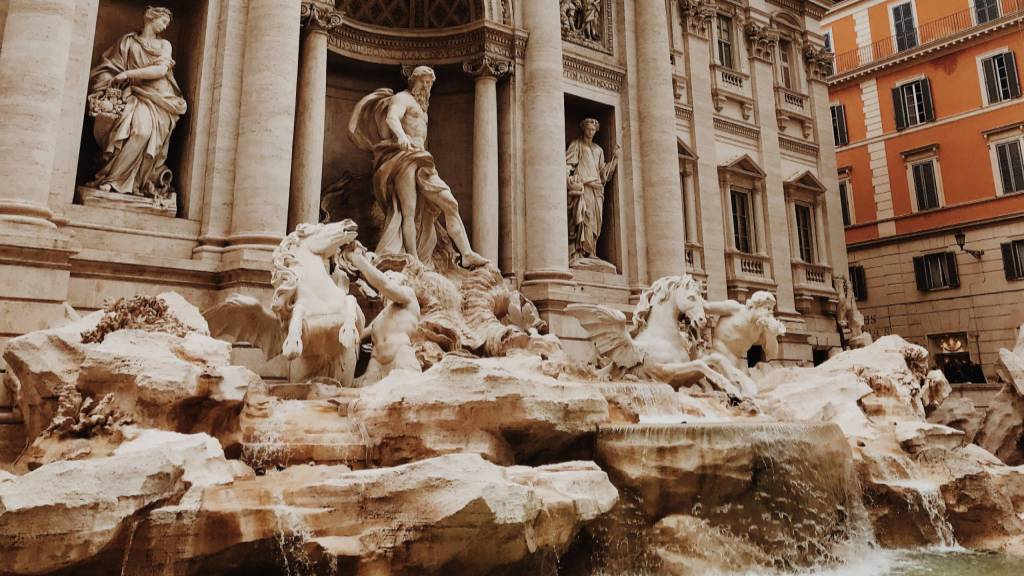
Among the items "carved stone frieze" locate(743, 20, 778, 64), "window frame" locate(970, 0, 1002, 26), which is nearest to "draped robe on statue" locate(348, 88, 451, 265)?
"carved stone frieze" locate(743, 20, 778, 64)

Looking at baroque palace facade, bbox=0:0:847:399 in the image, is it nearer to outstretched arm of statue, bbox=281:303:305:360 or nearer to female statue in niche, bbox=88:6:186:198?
female statue in niche, bbox=88:6:186:198

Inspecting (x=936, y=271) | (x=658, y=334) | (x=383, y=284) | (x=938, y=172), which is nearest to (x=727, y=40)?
(x=938, y=172)

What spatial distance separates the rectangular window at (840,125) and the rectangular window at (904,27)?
253cm

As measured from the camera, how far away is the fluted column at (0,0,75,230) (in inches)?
314

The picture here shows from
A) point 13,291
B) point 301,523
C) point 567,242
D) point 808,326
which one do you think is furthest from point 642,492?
point 808,326

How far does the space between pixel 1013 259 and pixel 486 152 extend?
16457 millimetres

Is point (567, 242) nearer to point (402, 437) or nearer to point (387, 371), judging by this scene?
point (387, 371)

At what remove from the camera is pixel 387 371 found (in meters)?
7.81

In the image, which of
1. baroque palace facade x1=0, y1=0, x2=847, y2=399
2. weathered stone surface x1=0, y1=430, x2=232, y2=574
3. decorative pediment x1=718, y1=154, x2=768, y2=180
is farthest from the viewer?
decorative pediment x1=718, y1=154, x2=768, y2=180

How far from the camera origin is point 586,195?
14.4 meters

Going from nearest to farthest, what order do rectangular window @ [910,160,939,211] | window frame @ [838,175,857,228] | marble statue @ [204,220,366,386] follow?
marble statue @ [204,220,366,386]
rectangular window @ [910,160,939,211]
window frame @ [838,175,857,228]

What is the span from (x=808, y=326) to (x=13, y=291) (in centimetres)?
1663

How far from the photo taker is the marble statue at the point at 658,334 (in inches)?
378

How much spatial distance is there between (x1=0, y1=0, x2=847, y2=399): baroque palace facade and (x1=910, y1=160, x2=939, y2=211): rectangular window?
475 cm
